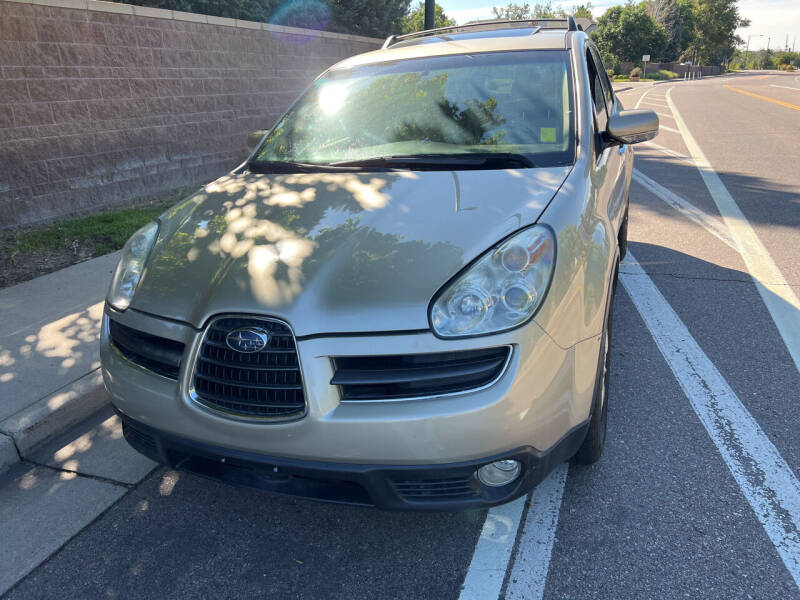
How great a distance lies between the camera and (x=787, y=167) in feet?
30.3

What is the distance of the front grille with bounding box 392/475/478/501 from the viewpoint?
2.00 meters

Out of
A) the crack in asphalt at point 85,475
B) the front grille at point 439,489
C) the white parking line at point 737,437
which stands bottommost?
the crack in asphalt at point 85,475

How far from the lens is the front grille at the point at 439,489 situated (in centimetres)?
200

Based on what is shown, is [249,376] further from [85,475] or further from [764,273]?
[764,273]

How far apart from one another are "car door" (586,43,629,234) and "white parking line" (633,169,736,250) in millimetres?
2233

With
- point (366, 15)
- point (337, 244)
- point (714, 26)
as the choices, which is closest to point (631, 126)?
point (337, 244)

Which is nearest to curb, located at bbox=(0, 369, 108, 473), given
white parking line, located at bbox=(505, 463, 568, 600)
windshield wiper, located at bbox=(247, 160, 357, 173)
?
windshield wiper, located at bbox=(247, 160, 357, 173)

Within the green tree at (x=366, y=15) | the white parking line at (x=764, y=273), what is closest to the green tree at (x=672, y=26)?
the green tree at (x=366, y=15)

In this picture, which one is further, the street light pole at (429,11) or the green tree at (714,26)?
the green tree at (714,26)

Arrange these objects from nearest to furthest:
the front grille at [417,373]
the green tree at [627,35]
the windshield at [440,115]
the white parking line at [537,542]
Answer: the front grille at [417,373] → the white parking line at [537,542] → the windshield at [440,115] → the green tree at [627,35]

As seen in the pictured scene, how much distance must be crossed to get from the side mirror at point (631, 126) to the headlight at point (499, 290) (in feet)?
3.90

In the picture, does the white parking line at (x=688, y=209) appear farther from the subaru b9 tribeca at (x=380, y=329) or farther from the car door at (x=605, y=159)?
the subaru b9 tribeca at (x=380, y=329)

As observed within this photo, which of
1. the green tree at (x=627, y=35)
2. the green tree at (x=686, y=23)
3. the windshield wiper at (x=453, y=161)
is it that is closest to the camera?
the windshield wiper at (x=453, y=161)

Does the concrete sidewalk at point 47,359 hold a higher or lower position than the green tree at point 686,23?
lower
